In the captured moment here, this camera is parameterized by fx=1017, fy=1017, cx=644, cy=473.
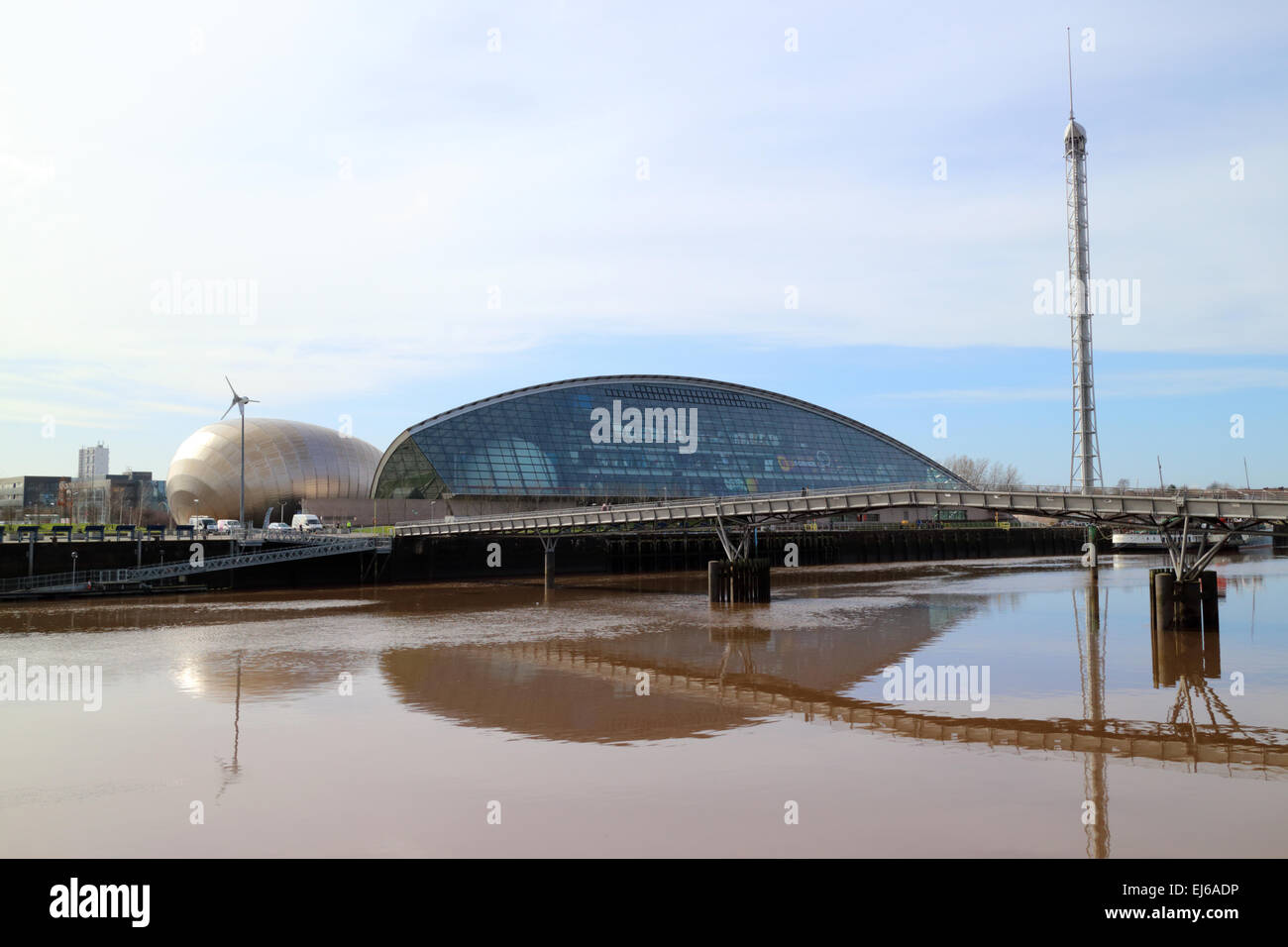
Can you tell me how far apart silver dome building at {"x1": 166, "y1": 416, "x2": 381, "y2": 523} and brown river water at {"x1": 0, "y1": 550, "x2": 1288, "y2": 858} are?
61797 millimetres

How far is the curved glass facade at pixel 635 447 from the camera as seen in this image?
104 meters

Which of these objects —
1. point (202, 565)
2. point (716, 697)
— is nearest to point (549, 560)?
point (202, 565)

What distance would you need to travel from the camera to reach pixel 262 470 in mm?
103250

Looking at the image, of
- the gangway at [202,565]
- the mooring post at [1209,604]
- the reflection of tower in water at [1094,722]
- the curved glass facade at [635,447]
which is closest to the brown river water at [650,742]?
the reflection of tower in water at [1094,722]

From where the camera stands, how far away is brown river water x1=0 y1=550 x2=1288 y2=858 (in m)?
15.2

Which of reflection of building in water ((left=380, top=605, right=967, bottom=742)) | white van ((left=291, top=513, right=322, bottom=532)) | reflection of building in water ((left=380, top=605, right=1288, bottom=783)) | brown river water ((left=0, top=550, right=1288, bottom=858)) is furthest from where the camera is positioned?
white van ((left=291, top=513, right=322, bottom=532))

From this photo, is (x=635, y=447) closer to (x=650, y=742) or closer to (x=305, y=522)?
(x=305, y=522)

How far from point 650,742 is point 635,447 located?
97657mm

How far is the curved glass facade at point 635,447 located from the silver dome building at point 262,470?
664 centimetres

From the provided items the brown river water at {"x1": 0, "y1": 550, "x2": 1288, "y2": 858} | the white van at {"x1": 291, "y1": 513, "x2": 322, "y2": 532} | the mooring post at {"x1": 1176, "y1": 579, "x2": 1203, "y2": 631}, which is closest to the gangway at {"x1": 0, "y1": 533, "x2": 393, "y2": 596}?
the white van at {"x1": 291, "y1": 513, "x2": 322, "y2": 532}

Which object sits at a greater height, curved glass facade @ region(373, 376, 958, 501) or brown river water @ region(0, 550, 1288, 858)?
curved glass facade @ region(373, 376, 958, 501)

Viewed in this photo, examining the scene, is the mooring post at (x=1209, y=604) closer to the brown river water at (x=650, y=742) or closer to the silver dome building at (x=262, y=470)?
the brown river water at (x=650, y=742)

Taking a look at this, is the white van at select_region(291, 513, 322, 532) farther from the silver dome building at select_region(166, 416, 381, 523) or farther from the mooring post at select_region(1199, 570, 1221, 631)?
the mooring post at select_region(1199, 570, 1221, 631)
